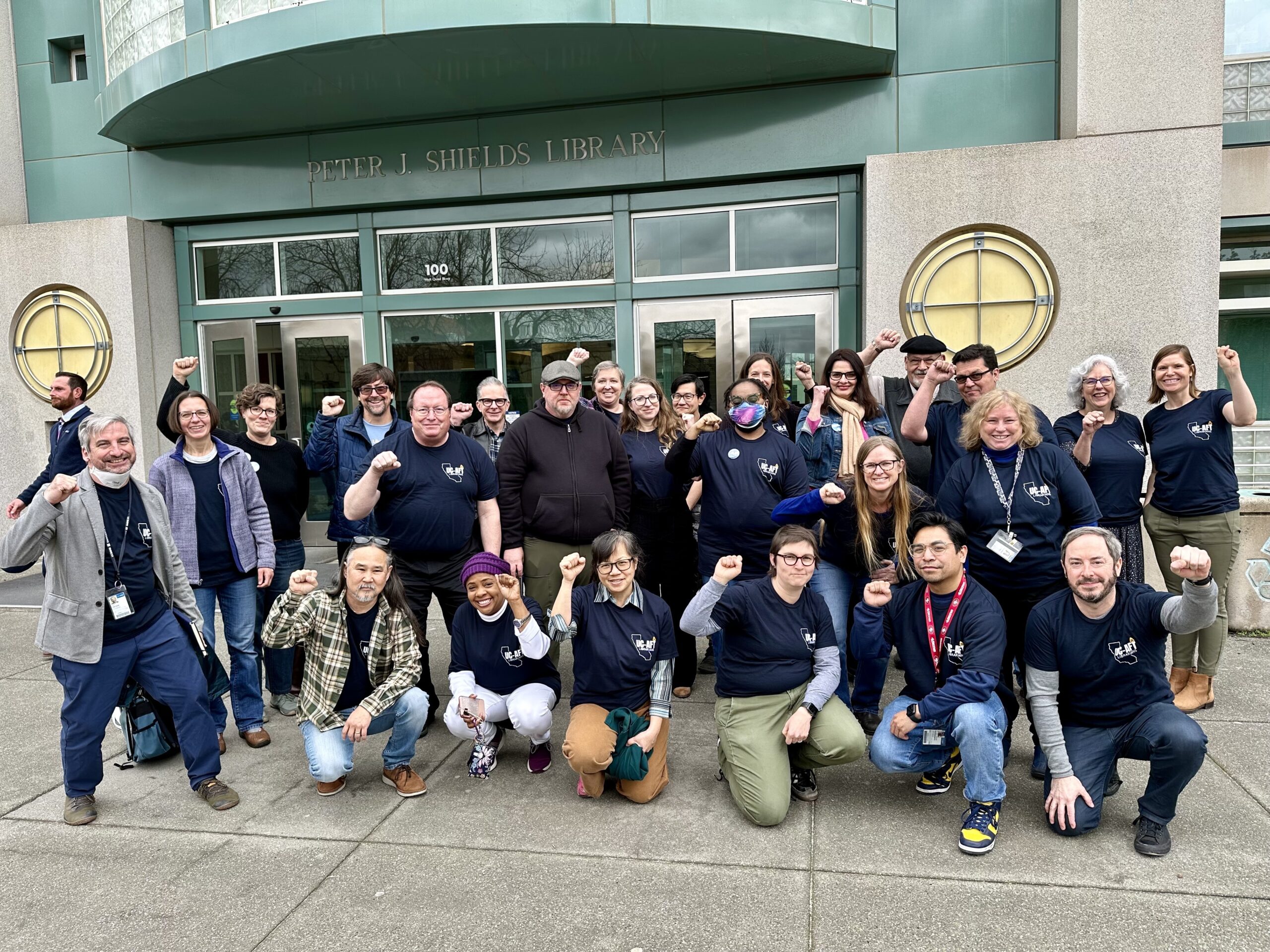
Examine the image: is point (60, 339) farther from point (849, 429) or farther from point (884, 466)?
point (884, 466)

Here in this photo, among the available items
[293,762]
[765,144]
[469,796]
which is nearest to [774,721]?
[469,796]

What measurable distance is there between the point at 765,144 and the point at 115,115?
664 centimetres

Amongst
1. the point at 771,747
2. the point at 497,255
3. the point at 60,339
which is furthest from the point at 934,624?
the point at 60,339

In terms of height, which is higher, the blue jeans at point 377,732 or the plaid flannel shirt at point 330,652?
the plaid flannel shirt at point 330,652

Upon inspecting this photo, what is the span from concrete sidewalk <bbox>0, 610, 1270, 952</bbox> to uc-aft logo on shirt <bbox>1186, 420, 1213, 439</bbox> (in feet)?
5.47

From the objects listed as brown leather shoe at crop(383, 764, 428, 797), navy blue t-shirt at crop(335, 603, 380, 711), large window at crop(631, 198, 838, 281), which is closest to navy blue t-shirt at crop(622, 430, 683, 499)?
navy blue t-shirt at crop(335, 603, 380, 711)

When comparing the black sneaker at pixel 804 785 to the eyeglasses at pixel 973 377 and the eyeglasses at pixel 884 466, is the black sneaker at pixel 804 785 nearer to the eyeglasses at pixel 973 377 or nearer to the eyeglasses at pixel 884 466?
the eyeglasses at pixel 884 466

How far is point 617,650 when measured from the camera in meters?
3.97

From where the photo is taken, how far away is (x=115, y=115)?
29.0 feet

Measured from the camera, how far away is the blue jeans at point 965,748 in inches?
133

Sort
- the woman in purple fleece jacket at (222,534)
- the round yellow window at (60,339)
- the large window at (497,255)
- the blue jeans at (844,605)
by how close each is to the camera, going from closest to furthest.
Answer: the blue jeans at (844,605)
the woman in purple fleece jacket at (222,534)
the large window at (497,255)
the round yellow window at (60,339)

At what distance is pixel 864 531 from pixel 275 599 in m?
3.34

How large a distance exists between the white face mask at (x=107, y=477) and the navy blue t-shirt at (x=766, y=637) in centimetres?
267

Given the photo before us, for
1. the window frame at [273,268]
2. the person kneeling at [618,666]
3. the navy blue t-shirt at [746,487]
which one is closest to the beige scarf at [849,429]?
the navy blue t-shirt at [746,487]
